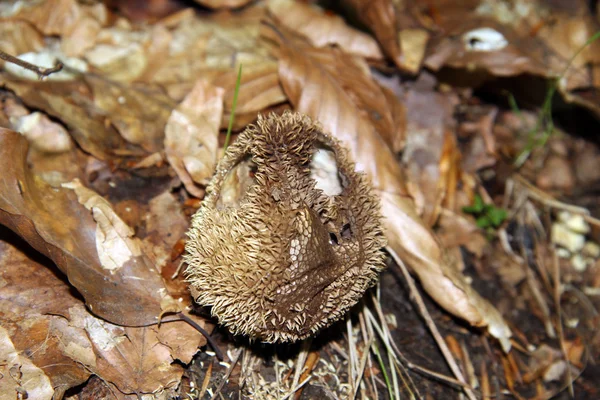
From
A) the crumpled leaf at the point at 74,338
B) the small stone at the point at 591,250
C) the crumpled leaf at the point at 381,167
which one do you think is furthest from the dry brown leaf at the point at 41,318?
the small stone at the point at 591,250

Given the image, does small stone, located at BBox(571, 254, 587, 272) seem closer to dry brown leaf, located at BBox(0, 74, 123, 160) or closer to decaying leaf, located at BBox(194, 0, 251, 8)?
decaying leaf, located at BBox(194, 0, 251, 8)

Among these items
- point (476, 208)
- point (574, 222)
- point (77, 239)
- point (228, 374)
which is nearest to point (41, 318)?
point (77, 239)

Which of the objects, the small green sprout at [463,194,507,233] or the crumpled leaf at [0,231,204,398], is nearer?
the crumpled leaf at [0,231,204,398]

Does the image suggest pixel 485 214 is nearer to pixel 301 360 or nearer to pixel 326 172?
pixel 326 172

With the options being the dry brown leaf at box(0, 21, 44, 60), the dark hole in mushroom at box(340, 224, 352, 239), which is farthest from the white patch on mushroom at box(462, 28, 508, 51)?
the dry brown leaf at box(0, 21, 44, 60)

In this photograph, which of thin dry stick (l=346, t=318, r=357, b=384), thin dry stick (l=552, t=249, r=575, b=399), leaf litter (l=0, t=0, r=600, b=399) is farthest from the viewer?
thin dry stick (l=552, t=249, r=575, b=399)

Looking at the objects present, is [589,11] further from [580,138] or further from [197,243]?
[197,243]
